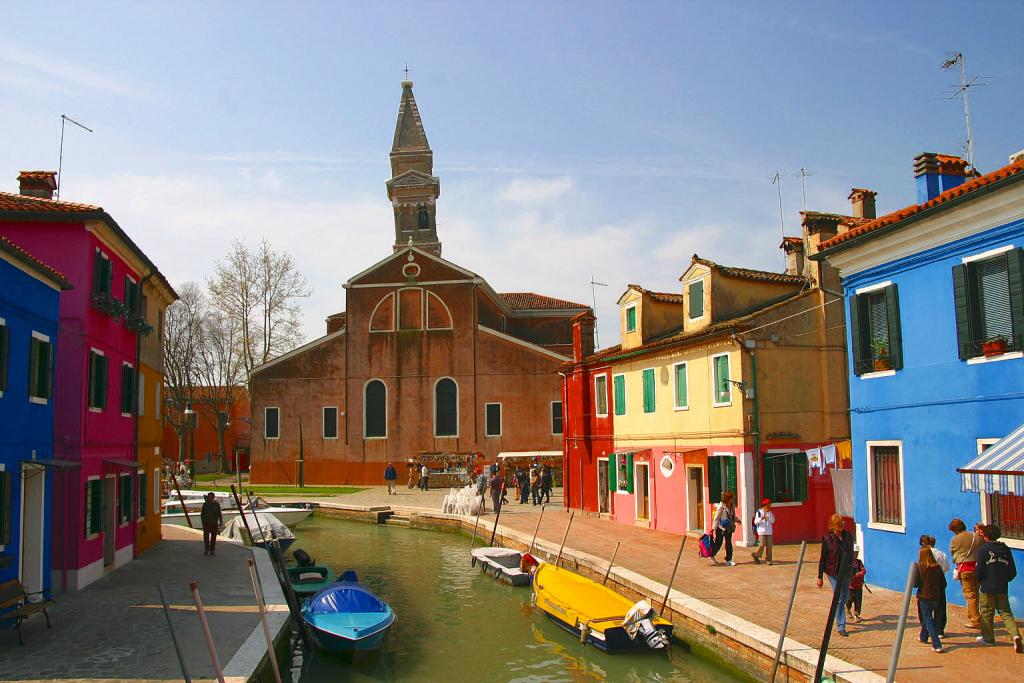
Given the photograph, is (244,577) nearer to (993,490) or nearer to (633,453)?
(633,453)

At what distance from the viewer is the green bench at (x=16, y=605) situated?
11344 mm

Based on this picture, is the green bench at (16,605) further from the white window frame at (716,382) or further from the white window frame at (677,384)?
the white window frame at (677,384)

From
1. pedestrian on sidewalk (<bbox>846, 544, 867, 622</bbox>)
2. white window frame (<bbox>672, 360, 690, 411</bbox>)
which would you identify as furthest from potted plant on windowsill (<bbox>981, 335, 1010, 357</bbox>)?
white window frame (<bbox>672, 360, 690, 411</bbox>)

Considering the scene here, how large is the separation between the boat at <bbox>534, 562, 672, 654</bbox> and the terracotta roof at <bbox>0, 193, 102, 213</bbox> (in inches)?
426

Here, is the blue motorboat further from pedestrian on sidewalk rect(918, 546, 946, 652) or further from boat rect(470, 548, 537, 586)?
pedestrian on sidewalk rect(918, 546, 946, 652)

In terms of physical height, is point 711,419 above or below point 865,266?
below

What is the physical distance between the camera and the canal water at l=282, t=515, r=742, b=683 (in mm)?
12992

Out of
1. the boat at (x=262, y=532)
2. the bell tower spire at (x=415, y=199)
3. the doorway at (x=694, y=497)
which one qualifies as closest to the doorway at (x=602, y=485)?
the doorway at (x=694, y=497)

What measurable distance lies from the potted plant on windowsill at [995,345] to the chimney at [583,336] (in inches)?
705

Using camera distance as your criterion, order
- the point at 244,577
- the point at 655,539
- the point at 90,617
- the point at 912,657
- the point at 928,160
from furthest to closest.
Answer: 1. the point at 655,539
2. the point at 244,577
3. the point at 928,160
4. the point at 90,617
5. the point at 912,657

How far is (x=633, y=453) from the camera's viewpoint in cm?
2478

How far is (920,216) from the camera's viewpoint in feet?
42.4

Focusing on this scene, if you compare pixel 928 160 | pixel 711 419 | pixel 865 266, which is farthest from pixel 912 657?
pixel 711 419

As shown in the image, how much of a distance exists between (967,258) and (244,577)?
14038 millimetres
